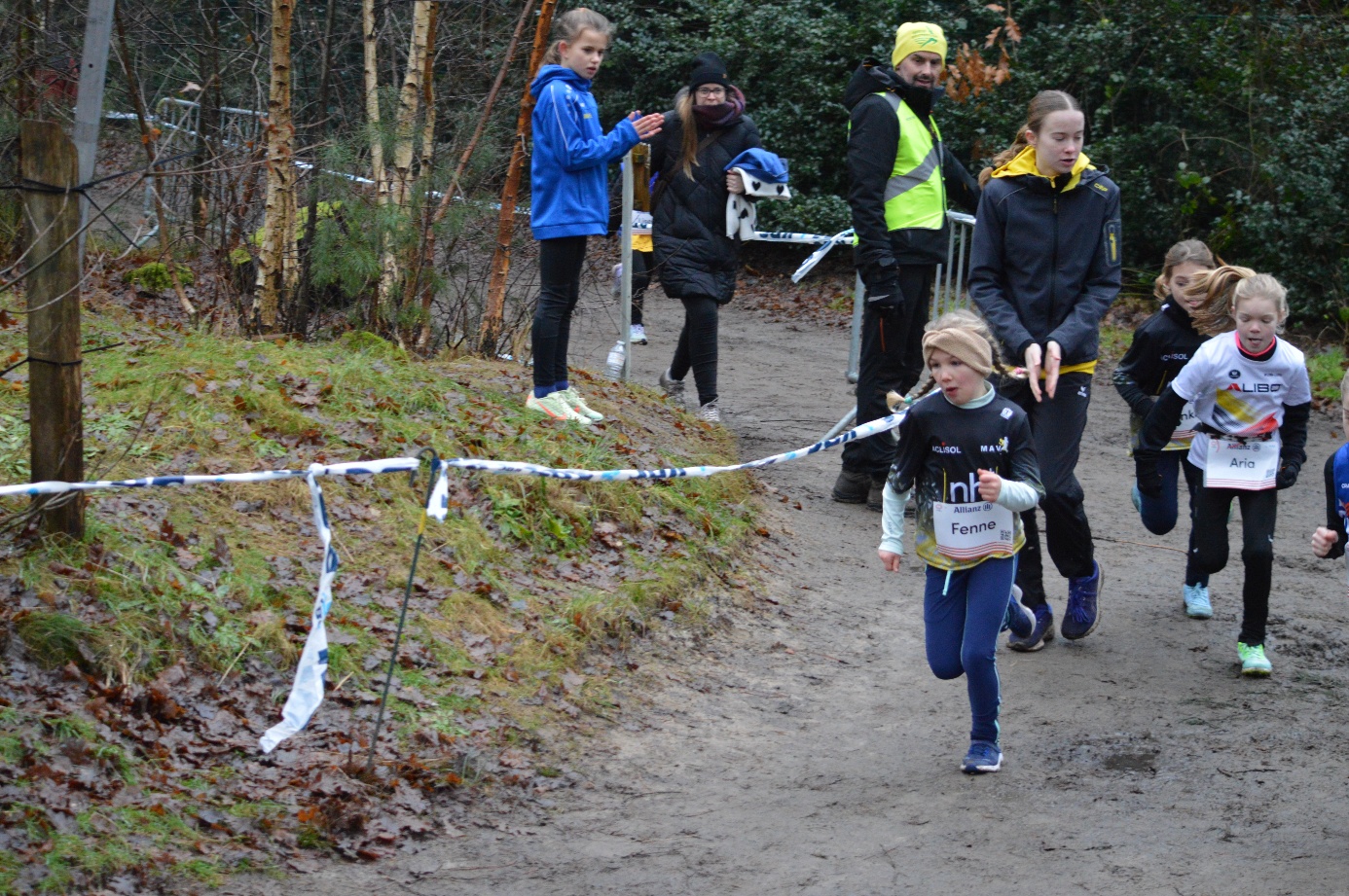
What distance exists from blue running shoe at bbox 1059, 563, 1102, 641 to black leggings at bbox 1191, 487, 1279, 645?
52 cm

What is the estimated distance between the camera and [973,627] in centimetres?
507

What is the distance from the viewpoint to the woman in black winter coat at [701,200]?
9266 millimetres

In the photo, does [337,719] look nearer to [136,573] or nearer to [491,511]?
[136,573]

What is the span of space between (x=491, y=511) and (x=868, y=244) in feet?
8.73

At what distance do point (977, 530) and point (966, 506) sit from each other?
10 cm

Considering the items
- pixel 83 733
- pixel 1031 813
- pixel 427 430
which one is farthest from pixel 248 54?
pixel 1031 813

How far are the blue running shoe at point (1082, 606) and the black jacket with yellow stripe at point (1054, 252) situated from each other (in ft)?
3.56

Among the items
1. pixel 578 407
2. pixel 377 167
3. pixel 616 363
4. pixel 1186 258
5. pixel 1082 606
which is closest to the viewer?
pixel 1082 606

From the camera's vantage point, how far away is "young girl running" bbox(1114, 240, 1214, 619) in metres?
6.94

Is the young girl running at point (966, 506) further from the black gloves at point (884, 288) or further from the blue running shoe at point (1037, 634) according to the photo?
the black gloves at point (884, 288)

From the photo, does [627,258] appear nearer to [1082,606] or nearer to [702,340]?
[702,340]

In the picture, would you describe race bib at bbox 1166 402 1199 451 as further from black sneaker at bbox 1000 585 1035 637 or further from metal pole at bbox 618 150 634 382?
metal pole at bbox 618 150 634 382

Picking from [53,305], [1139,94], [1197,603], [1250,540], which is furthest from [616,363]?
[1139,94]

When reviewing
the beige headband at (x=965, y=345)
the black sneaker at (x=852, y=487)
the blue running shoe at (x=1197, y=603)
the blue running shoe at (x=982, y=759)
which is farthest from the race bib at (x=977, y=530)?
the black sneaker at (x=852, y=487)
